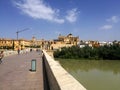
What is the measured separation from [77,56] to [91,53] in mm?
5130

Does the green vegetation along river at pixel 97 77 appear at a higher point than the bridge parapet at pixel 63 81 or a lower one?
lower

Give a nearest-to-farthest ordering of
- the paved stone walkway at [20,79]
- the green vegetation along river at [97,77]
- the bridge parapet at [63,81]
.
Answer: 1. the bridge parapet at [63,81]
2. the paved stone walkway at [20,79]
3. the green vegetation along river at [97,77]

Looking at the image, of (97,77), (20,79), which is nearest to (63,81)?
(20,79)

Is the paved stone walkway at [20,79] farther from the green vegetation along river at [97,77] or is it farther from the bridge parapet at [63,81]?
the green vegetation along river at [97,77]

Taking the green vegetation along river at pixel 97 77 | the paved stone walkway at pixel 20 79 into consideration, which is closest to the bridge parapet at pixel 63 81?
the paved stone walkway at pixel 20 79

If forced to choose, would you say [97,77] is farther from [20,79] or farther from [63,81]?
[63,81]

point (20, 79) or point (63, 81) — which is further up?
point (63, 81)

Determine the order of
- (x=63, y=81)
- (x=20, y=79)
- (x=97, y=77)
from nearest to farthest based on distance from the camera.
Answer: (x=63, y=81), (x=20, y=79), (x=97, y=77)

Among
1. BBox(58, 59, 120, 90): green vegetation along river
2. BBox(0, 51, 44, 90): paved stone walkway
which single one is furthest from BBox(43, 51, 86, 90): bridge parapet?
BBox(58, 59, 120, 90): green vegetation along river

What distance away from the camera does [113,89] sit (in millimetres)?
21625

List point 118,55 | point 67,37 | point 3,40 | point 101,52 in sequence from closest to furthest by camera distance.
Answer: point 118,55, point 101,52, point 3,40, point 67,37

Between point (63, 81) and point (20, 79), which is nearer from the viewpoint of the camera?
point (63, 81)

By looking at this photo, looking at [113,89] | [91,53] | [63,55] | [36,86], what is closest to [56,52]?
[63,55]

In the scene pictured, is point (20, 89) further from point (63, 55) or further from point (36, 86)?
point (63, 55)
